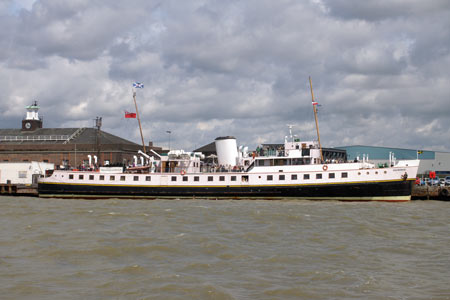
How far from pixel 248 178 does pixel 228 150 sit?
17.3 feet

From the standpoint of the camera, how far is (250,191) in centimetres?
4000

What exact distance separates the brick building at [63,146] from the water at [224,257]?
46.6 meters

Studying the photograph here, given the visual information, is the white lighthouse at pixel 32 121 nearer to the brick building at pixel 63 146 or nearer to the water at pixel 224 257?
the brick building at pixel 63 146

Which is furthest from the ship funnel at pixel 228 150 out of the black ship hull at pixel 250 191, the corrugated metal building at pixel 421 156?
the corrugated metal building at pixel 421 156

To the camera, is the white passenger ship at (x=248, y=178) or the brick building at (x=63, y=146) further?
the brick building at (x=63, y=146)

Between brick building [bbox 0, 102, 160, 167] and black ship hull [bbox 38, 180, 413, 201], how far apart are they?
25.9 meters

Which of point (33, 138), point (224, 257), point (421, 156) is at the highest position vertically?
point (33, 138)

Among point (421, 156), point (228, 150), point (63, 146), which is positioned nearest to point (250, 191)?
point (228, 150)

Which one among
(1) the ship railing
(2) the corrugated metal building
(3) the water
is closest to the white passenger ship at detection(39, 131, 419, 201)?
(3) the water

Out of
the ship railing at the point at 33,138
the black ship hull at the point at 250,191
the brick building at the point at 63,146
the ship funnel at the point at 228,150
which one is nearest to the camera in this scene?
the black ship hull at the point at 250,191

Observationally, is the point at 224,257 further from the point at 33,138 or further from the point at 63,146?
the point at 33,138

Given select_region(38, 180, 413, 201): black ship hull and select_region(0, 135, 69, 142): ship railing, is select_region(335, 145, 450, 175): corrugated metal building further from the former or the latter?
select_region(0, 135, 69, 142): ship railing

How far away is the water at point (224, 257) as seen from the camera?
484 inches

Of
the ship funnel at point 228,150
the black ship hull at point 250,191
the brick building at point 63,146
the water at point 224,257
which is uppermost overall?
the brick building at point 63,146
